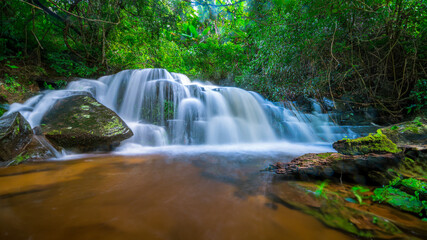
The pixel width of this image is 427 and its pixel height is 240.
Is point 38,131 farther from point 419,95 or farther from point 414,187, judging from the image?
point 419,95

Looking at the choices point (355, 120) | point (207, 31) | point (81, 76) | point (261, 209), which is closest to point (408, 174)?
point (261, 209)

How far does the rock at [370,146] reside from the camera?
1684 mm

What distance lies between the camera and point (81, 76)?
652cm

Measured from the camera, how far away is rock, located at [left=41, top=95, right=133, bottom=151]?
3266mm

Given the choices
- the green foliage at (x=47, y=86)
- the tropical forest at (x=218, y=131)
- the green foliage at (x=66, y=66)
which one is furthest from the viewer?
the green foliage at (x=66, y=66)

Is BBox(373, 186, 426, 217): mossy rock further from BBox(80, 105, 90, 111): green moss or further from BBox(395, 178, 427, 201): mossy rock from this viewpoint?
BBox(80, 105, 90, 111): green moss

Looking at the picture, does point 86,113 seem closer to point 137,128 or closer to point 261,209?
point 137,128

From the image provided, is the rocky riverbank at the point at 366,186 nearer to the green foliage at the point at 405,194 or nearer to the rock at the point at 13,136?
the green foliage at the point at 405,194

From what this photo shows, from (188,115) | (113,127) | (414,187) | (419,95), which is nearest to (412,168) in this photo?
(414,187)

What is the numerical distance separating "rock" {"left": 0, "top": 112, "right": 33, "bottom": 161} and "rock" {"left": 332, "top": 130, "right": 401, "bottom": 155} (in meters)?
4.56

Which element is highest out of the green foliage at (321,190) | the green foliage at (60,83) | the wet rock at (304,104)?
the green foliage at (60,83)

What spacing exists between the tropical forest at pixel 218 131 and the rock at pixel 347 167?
0.04 feet

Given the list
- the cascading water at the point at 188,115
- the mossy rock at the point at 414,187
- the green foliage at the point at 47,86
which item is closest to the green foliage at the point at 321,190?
the mossy rock at the point at 414,187

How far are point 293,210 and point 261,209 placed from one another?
23 centimetres
